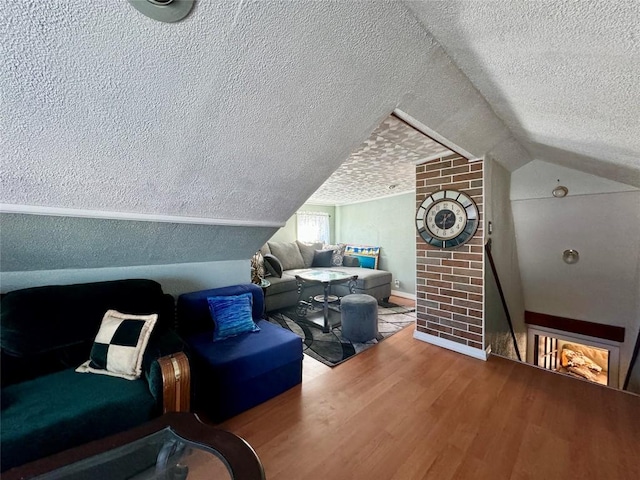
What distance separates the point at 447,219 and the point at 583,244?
1.57m

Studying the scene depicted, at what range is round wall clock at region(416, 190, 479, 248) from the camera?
2.32m

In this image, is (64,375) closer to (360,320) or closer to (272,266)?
(360,320)

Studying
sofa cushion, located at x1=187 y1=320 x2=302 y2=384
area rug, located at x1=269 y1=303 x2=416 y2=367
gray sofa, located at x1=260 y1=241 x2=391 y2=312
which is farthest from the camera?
gray sofa, located at x1=260 y1=241 x2=391 y2=312

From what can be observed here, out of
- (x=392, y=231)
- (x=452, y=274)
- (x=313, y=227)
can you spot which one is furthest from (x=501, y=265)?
(x=313, y=227)

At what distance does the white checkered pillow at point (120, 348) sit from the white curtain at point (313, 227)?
4042 mm

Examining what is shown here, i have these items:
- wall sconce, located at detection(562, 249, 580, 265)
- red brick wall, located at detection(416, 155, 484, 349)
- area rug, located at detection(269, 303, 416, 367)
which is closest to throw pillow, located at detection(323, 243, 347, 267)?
area rug, located at detection(269, 303, 416, 367)

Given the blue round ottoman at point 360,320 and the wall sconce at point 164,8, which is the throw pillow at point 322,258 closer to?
the blue round ottoman at point 360,320

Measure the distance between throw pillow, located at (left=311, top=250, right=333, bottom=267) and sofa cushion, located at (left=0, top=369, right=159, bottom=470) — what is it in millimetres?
3561

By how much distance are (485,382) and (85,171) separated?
2898 millimetres

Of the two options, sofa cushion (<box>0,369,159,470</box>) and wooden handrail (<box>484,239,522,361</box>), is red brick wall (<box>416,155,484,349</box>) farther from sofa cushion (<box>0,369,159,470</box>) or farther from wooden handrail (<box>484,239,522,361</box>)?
sofa cushion (<box>0,369,159,470</box>)

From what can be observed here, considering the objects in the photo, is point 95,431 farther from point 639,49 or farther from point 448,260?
point 448,260

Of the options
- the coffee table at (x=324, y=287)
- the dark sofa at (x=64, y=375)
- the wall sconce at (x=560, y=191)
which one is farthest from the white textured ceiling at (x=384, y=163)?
the dark sofa at (x=64, y=375)

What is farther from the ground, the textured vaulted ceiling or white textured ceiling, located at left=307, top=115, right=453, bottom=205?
white textured ceiling, located at left=307, top=115, right=453, bottom=205

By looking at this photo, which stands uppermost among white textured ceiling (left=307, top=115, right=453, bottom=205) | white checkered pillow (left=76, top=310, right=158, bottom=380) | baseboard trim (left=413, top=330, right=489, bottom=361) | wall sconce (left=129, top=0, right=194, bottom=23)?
white textured ceiling (left=307, top=115, right=453, bottom=205)
